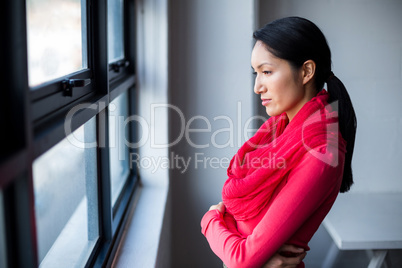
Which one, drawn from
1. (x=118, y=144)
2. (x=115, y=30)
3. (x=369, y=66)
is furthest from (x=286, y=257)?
(x=369, y=66)

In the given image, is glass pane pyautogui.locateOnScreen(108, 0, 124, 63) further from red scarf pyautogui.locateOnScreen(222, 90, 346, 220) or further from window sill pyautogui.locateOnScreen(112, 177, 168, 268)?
red scarf pyautogui.locateOnScreen(222, 90, 346, 220)

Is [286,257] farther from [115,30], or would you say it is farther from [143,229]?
[115,30]

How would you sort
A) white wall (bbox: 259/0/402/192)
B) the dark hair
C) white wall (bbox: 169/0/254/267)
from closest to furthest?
the dark hair, white wall (bbox: 169/0/254/267), white wall (bbox: 259/0/402/192)

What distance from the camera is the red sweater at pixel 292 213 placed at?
3.25 feet

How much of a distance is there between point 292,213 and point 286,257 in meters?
0.16

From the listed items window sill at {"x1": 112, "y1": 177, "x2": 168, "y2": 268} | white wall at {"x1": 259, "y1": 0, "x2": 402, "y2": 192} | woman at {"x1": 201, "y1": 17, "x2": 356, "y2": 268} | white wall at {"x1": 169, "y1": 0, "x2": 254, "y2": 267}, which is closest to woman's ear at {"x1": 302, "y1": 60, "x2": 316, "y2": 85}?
woman at {"x1": 201, "y1": 17, "x2": 356, "y2": 268}

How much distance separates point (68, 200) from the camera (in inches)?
42.4

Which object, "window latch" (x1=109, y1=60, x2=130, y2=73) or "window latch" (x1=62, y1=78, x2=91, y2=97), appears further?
"window latch" (x1=109, y1=60, x2=130, y2=73)

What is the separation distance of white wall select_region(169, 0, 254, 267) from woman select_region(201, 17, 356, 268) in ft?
3.23

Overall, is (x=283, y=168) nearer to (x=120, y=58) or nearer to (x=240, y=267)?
(x=240, y=267)

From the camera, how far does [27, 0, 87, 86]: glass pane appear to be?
81cm

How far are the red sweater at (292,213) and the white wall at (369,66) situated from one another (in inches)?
56.1

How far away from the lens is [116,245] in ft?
4.86

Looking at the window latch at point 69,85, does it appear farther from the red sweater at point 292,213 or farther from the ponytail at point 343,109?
the ponytail at point 343,109
